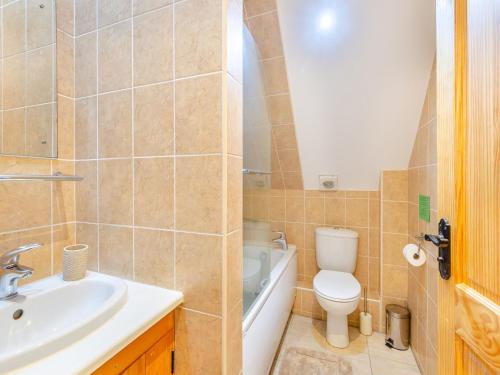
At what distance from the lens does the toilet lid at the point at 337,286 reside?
64.4 inches

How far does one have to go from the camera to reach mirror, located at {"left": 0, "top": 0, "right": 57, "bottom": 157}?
0.84 metres

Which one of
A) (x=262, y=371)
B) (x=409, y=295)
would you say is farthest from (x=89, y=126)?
(x=409, y=295)

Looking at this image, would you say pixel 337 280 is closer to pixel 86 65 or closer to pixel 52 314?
pixel 52 314

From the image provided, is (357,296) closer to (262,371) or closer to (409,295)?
(409,295)

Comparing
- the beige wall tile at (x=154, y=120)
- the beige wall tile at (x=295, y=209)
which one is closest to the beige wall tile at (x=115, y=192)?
the beige wall tile at (x=154, y=120)

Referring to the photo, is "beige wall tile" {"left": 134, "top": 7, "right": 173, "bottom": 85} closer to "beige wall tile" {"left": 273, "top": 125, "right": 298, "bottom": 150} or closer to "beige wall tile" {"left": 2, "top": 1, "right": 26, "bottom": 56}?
"beige wall tile" {"left": 2, "top": 1, "right": 26, "bottom": 56}

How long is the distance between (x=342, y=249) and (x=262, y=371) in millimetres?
1164

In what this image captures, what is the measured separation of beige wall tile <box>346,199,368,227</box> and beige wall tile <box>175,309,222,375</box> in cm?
171

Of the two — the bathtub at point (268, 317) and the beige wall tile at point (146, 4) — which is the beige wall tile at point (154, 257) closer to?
the bathtub at point (268, 317)

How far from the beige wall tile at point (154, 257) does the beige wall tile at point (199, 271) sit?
0.03 meters

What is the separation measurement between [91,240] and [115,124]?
0.51 meters

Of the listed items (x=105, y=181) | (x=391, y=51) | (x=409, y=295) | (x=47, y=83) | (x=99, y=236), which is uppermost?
(x=391, y=51)

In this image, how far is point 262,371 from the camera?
125 centimetres

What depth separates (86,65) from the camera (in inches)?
38.6
